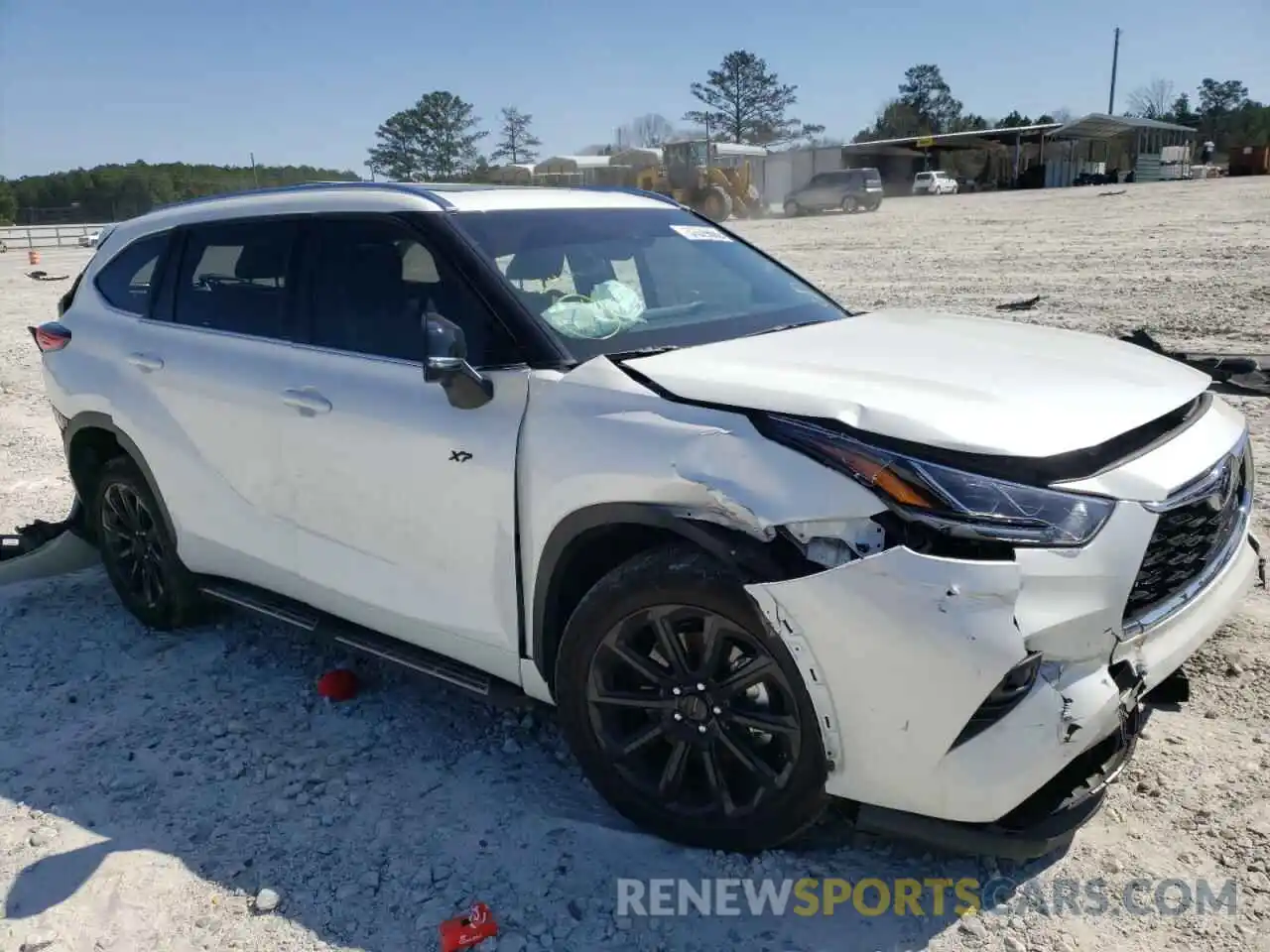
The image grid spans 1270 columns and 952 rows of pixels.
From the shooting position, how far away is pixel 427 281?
132 inches

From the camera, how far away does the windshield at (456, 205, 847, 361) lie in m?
3.23

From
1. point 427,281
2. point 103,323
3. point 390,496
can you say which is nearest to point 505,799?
point 390,496

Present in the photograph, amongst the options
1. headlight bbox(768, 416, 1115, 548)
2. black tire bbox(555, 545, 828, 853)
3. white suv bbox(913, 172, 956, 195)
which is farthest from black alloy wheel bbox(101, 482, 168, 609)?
white suv bbox(913, 172, 956, 195)

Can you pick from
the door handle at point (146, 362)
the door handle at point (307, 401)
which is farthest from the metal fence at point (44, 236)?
the door handle at point (307, 401)

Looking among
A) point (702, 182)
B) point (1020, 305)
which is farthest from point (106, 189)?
point (1020, 305)

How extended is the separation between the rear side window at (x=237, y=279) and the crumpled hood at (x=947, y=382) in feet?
5.38

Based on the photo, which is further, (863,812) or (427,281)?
(427,281)

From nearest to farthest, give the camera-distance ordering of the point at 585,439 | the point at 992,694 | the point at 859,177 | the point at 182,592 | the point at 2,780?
the point at 992,694 → the point at 585,439 → the point at 2,780 → the point at 182,592 → the point at 859,177

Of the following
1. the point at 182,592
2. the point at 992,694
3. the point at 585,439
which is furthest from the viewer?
the point at 182,592

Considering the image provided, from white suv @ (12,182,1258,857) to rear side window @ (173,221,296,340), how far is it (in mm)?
15

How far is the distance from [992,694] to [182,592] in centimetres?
345

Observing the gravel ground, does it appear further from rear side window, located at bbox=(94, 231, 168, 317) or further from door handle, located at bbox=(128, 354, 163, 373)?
rear side window, located at bbox=(94, 231, 168, 317)

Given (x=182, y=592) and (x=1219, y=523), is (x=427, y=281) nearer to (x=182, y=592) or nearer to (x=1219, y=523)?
(x=182, y=592)

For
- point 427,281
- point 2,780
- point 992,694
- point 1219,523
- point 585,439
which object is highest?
point 427,281
